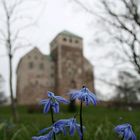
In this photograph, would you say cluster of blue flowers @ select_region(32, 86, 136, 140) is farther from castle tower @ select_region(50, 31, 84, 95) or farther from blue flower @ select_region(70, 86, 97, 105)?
castle tower @ select_region(50, 31, 84, 95)

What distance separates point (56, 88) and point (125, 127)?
5531 cm

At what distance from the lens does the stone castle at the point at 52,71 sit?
54.8 meters

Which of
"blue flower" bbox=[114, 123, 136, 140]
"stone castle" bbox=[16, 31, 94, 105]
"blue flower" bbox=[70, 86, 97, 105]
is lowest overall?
"blue flower" bbox=[114, 123, 136, 140]

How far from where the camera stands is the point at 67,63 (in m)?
56.6

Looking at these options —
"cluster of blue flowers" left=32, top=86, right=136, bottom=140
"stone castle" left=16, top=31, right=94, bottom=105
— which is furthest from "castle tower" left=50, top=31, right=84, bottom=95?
"cluster of blue flowers" left=32, top=86, right=136, bottom=140

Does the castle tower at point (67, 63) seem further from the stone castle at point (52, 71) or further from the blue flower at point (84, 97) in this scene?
the blue flower at point (84, 97)

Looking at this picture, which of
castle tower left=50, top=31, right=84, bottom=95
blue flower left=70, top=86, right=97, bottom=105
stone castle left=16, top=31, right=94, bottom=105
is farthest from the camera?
castle tower left=50, top=31, right=84, bottom=95

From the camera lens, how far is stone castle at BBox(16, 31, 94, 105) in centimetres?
5484

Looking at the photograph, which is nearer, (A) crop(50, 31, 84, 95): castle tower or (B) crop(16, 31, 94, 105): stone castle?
(B) crop(16, 31, 94, 105): stone castle

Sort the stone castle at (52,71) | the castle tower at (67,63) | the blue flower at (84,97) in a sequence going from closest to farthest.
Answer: the blue flower at (84,97) → the stone castle at (52,71) → the castle tower at (67,63)

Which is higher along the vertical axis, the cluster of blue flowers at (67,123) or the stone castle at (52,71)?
the stone castle at (52,71)

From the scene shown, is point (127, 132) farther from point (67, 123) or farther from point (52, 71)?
point (52, 71)

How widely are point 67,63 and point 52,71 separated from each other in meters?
3.13

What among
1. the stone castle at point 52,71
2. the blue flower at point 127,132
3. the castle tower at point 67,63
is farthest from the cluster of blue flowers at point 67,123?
the castle tower at point 67,63
